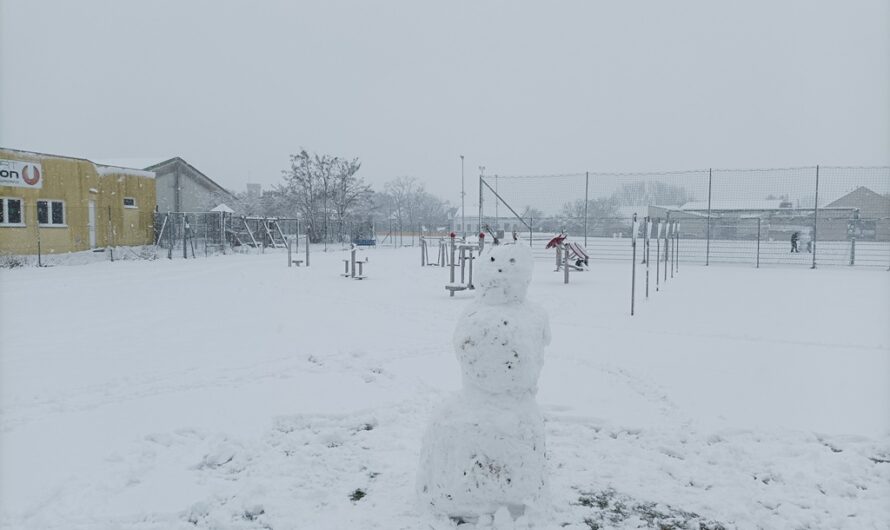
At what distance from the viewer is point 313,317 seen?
34.6ft

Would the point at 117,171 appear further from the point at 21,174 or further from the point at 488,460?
the point at 488,460

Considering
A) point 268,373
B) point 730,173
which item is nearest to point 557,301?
point 268,373

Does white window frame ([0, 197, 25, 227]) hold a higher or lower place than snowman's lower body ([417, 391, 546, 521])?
higher

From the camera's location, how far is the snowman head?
3.69 m

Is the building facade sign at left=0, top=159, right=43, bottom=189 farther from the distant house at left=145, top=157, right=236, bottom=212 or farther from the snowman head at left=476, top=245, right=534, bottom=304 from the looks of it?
the snowman head at left=476, top=245, right=534, bottom=304

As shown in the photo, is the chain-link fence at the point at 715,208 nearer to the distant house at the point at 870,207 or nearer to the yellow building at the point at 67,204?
the distant house at the point at 870,207

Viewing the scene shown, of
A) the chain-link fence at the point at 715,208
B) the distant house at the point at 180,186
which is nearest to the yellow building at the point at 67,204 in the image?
the distant house at the point at 180,186

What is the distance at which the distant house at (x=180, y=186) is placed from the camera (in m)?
37.2

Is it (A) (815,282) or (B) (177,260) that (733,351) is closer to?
(A) (815,282)

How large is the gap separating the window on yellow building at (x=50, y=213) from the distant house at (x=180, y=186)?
41.9ft

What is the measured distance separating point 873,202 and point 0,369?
26.0 m

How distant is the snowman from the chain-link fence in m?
18.4

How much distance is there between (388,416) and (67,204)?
23379 millimetres

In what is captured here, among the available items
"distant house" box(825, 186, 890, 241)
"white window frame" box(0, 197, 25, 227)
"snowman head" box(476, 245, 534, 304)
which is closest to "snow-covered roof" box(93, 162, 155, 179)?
"white window frame" box(0, 197, 25, 227)
